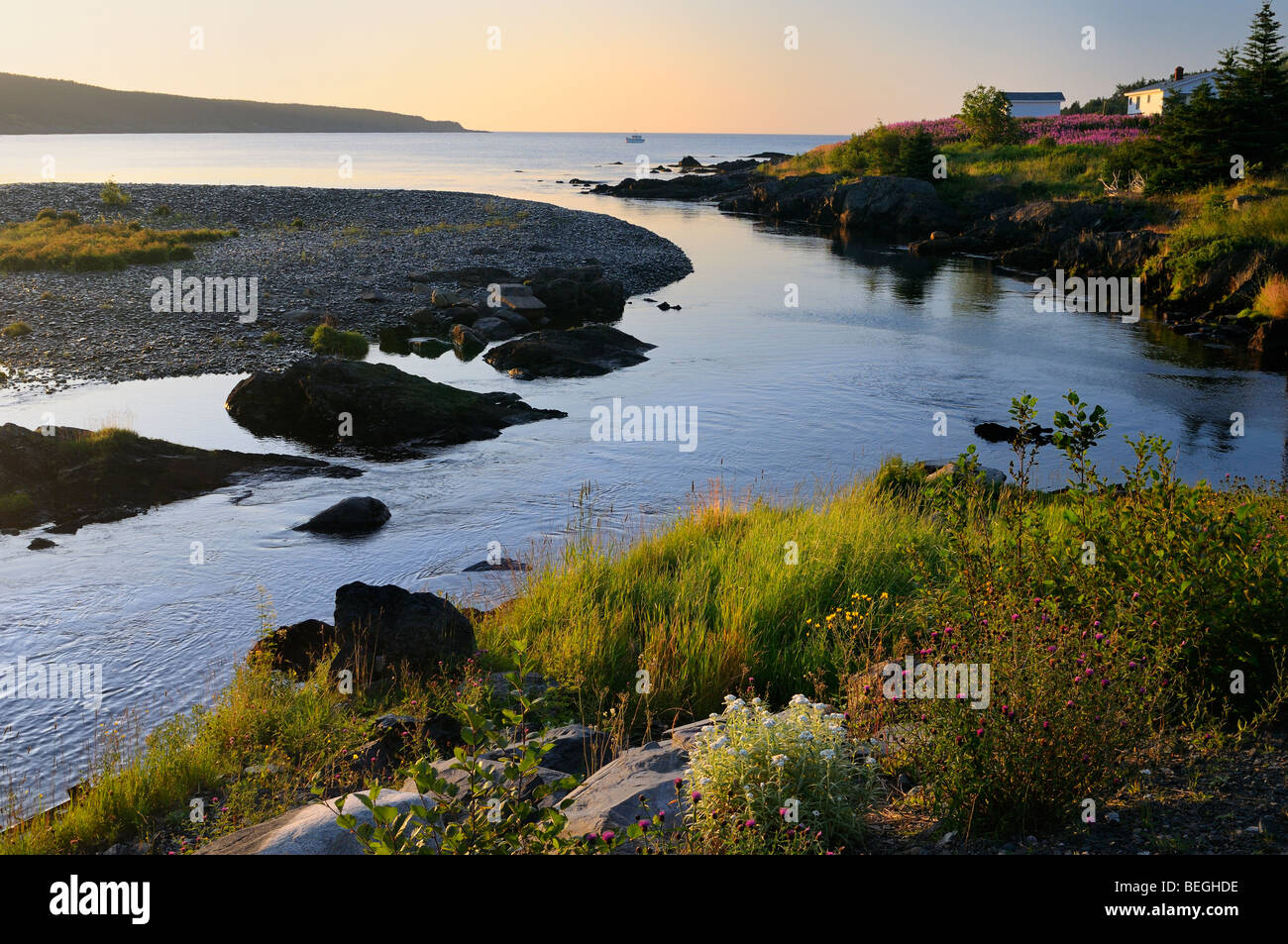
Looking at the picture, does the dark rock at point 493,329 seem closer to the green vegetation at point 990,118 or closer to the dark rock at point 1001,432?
the dark rock at point 1001,432

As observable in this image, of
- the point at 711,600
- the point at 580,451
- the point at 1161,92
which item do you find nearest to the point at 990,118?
the point at 1161,92

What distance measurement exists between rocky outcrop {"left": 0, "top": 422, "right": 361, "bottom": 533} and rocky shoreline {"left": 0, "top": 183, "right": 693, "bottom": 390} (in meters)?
6.50

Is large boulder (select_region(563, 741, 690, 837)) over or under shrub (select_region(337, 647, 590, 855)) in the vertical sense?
under

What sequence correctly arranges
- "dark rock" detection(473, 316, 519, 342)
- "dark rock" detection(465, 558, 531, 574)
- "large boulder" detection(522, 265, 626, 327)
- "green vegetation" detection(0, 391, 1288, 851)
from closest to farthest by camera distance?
1. "green vegetation" detection(0, 391, 1288, 851)
2. "dark rock" detection(465, 558, 531, 574)
3. "dark rock" detection(473, 316, 519, 342)
4. "large boulder" detection(522, 265, 626, 327)

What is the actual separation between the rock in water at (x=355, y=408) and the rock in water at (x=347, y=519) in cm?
408

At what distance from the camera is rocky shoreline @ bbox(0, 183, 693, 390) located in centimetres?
2334

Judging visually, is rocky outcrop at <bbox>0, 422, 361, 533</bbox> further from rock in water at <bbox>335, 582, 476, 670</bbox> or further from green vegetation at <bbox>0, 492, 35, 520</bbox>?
rock in water at <bbox>335, 582, 476, 670</bbox>

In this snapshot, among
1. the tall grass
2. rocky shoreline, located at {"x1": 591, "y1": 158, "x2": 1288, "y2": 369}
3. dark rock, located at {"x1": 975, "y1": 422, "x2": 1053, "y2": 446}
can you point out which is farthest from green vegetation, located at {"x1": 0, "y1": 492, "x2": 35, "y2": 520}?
rocky shoreline, located at {"x1": 591, "y1": 158, "x2": 1288, "y2": 369}

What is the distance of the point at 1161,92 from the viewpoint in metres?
75.1

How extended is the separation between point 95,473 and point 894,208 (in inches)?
1997

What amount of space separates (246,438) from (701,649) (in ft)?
42.0

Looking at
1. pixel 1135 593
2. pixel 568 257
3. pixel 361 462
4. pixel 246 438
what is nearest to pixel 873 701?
pixel 1135 593

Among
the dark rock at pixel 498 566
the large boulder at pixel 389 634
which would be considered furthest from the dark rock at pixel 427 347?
the large boulder at pixel 389 634

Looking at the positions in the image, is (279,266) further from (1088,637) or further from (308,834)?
(1088,637)
